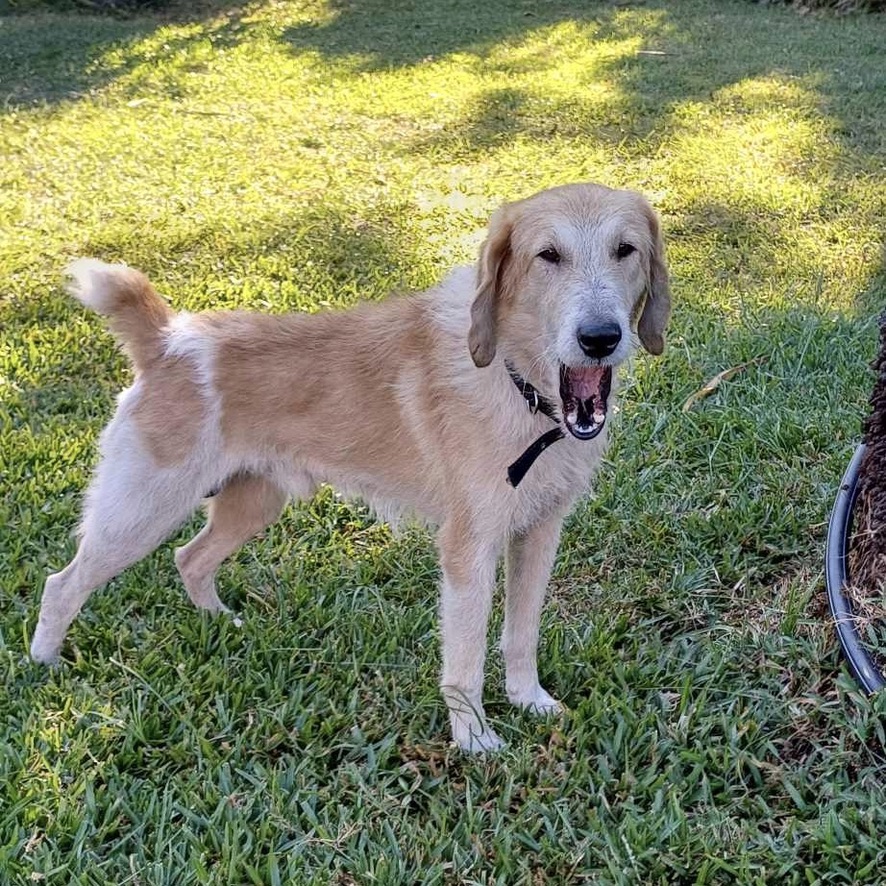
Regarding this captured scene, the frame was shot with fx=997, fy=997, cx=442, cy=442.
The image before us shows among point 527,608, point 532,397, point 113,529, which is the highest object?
point 532,397

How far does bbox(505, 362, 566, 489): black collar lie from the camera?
286 cm

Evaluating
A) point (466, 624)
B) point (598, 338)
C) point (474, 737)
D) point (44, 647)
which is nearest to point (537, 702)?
point (474, 737)

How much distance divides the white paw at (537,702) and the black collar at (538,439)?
74 centimetres

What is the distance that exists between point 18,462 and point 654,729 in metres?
2.95

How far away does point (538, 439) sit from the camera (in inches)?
113

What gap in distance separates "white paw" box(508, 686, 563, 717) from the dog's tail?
1.61m

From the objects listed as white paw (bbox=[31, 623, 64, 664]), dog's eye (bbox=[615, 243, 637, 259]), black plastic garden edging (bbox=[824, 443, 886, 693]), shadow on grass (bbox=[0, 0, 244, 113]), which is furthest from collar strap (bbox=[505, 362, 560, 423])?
shadow on grass (bbox=[0, 0, 244, 113])

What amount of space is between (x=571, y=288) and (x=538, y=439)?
46 centimetres

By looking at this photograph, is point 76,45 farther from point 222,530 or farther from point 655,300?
point 655,300

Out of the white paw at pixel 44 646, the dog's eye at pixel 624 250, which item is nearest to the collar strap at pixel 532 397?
the dog's eye at pixel 624 250

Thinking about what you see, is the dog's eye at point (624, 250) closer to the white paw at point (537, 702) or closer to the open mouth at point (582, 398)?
the open mouth at point (582, 398)

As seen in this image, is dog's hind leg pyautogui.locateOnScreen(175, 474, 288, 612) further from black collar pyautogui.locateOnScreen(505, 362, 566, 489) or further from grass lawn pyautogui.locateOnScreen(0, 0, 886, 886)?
black collar pyautogui.locateOnScreen(505, 362, 566, 489)

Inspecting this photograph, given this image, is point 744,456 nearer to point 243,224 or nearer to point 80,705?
point 80,705

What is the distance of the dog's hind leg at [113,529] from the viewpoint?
10.4ft
